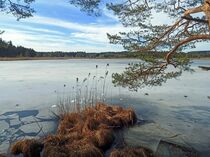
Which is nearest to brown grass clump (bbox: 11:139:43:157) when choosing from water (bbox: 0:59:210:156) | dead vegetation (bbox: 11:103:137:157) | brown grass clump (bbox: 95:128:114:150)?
dead vegetation (bbox: 11:103:137:157)

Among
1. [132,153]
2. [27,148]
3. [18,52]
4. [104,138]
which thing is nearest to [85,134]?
[104,138]

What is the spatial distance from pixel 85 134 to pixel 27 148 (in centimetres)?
195

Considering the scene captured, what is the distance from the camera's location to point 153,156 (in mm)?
7277

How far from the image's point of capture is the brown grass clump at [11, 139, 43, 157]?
7.58m

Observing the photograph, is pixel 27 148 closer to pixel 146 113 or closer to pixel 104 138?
pixel 104 138

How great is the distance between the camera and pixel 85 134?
9.11 metres

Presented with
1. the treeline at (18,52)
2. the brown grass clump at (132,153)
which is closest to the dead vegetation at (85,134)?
the brown grass clump at (132,153)

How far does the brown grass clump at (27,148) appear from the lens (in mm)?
7582

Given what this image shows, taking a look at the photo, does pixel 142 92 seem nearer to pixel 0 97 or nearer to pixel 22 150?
pixel 0 97

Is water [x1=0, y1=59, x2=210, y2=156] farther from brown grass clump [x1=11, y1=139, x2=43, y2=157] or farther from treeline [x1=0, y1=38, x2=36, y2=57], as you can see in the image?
treeline [x1=0, y1=38, x2=36, y2=57]

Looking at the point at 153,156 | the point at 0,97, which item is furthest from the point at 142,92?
the point at 153,156

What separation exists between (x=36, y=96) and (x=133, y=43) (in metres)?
7.98

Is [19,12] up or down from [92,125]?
up

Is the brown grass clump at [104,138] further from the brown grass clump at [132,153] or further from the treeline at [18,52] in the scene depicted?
the treeline at [18,52]
